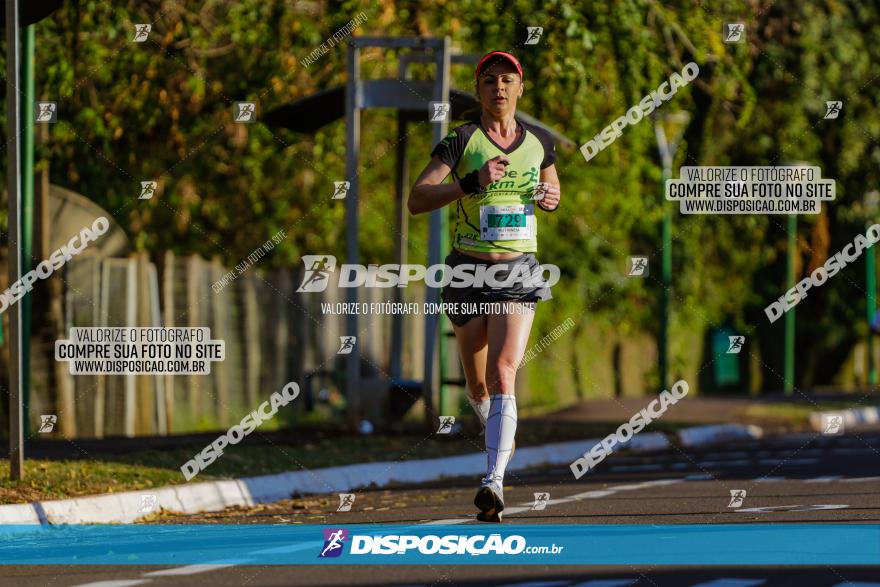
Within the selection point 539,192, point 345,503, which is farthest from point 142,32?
point 539,192

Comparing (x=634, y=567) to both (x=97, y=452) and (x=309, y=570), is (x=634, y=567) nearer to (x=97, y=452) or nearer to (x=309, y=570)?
(x=309, y=570)

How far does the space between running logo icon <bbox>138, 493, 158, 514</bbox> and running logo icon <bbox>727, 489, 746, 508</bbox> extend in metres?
3.57

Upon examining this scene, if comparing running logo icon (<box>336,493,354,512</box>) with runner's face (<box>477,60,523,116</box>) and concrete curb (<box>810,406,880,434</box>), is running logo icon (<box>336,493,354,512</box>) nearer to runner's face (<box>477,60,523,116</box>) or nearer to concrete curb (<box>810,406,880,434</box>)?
runner's face (<box>477,60,523,116</box>)

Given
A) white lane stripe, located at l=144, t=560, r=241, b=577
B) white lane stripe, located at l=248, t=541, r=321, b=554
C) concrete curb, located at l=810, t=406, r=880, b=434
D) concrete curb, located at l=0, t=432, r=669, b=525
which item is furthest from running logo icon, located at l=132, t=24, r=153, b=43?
concrete curb, located at l=810, t=406, r=880, b=434

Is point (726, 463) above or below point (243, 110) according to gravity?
below

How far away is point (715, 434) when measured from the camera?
2266cm

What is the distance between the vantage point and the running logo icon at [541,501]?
34.5ft

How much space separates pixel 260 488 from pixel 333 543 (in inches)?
166

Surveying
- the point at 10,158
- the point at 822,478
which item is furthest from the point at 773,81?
the point at 10,158

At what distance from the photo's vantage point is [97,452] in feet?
45.0

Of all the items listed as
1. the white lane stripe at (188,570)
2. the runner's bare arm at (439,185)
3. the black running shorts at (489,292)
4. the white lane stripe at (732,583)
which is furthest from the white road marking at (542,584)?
the runner's bare arm at (439,185)

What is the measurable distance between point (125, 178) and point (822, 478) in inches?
437

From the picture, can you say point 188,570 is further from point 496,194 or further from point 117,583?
point 496,194

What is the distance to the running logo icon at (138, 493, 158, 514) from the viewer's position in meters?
11.3
